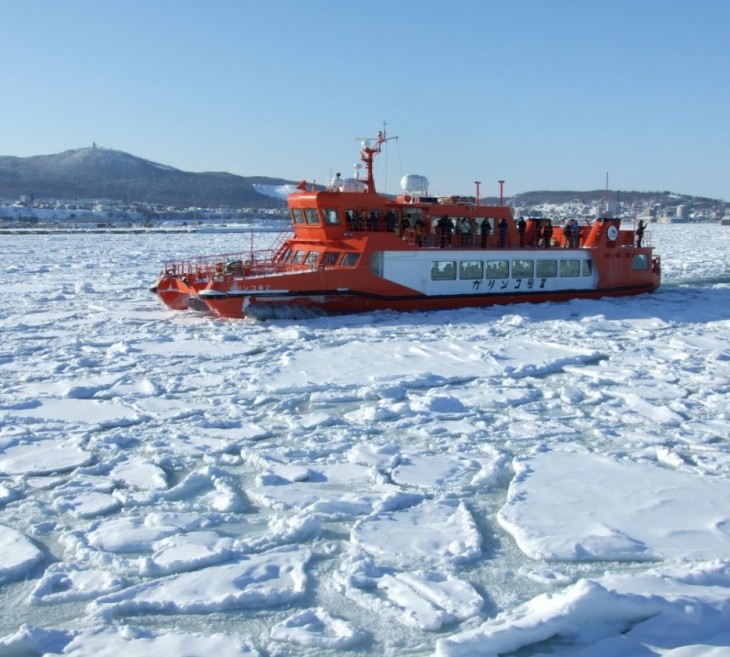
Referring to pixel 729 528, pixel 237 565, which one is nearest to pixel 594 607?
pixel 729 528

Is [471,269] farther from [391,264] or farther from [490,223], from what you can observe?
[391,264]

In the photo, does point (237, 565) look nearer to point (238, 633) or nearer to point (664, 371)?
point (238, 633)

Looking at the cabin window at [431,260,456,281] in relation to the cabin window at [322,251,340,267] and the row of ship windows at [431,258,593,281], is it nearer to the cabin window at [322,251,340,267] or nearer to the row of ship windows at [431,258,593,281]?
the row of ship windows at [431,258,593,281]

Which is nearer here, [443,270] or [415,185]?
[443,270]

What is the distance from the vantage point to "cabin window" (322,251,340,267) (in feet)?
50.8

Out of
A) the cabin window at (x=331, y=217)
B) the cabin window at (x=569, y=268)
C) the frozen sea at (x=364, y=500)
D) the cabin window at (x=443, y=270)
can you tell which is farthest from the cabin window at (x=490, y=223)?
the frozen sea at (x=364, y=500)

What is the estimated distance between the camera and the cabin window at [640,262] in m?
19.0

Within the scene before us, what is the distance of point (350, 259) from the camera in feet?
50.2

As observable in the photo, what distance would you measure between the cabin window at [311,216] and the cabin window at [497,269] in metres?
3.70

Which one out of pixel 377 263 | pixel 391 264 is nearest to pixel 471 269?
pixel 391 264

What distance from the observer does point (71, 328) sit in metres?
13.5

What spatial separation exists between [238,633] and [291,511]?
62.7 inches

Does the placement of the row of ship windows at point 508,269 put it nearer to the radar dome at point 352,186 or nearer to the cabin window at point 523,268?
the cabin window at point 523,268

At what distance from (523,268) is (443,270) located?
2087mm
